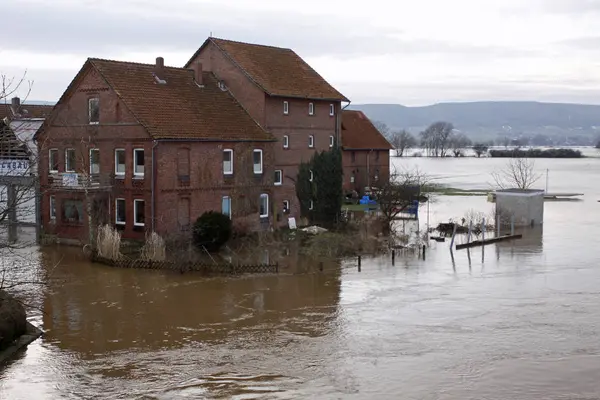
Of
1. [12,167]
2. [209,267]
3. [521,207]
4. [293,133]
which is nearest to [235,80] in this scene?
[293,133]

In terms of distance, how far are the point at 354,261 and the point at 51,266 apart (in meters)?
13.0

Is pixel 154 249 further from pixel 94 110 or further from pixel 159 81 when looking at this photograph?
pixel 159 81

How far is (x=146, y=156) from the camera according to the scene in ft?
118

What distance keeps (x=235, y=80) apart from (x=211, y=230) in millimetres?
11215

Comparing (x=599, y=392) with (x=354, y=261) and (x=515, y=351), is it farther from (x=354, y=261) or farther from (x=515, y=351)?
(x=354, y=261)

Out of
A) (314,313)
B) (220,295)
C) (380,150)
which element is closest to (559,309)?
(314,313)

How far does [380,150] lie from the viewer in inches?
2611

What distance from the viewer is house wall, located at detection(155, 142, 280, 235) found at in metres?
36.2

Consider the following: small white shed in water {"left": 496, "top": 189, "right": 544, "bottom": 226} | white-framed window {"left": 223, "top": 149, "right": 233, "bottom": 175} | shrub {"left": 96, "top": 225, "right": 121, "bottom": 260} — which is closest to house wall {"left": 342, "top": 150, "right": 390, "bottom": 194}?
small white shed in water {"left": 496, "top": 189, "right": 544, "bottom": 226}

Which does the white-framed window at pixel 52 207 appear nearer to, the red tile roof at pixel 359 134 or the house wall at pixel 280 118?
the house wall at pixel 280 118

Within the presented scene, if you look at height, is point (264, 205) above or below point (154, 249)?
above

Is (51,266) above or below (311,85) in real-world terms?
below

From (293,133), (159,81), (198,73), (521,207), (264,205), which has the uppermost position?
(198,73)

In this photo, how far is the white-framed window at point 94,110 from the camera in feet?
125
